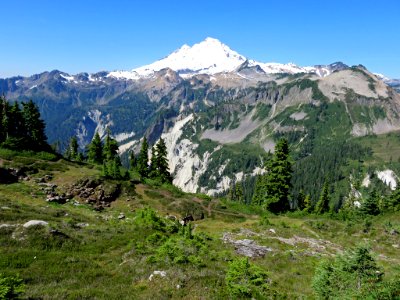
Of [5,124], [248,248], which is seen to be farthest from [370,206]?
[5,124]

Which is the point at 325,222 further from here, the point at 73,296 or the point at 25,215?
the point at 73,296

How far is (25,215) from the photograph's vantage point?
1255 inches

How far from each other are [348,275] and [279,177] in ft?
180

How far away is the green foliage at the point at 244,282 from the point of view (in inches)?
683

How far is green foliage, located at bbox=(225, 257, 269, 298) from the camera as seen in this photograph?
57.0 feet

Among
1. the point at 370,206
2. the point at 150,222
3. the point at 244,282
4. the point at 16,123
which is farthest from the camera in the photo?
the point at 16,123

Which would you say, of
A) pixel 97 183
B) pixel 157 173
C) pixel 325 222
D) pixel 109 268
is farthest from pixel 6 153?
pixel 325 222

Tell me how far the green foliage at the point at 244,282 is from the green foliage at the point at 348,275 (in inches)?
128

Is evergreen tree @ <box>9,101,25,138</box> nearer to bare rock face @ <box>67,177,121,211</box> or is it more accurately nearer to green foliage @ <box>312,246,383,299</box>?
bare rock face @ <box>67,177,121,211</box>

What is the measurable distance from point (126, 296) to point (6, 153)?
62.2 m

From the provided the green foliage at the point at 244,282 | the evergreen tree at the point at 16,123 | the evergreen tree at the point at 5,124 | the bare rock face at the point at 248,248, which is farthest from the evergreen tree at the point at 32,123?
the green foliage at the point at 244,282

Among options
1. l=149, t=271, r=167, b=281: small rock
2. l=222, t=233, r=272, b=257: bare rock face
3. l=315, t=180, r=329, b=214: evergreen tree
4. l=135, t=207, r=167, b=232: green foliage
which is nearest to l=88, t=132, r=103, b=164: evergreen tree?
l=315, t=180, r=329, b=214: evergreen tree

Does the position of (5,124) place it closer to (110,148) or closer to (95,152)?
(110,148)

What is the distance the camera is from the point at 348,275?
15.5 m
